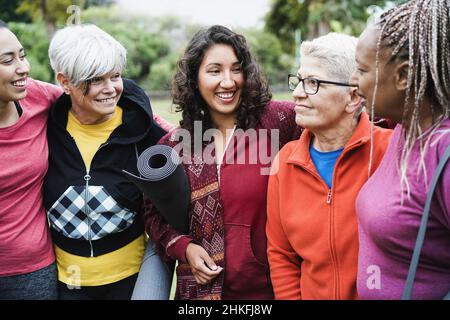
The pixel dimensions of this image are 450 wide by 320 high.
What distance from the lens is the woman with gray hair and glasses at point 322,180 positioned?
1.96 metres

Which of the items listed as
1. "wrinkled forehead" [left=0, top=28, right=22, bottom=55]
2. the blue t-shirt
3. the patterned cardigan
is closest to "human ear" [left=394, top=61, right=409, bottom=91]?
the blue t-shirt

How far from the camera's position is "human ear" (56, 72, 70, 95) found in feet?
8.17

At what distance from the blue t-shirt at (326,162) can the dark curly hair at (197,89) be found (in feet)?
1.27

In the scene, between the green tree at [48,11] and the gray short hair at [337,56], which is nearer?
the gray short hair at [337,56]

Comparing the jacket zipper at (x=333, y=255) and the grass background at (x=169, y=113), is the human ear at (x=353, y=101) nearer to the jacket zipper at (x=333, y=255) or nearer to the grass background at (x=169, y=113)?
the jacket zipper at (x=333, y=255)

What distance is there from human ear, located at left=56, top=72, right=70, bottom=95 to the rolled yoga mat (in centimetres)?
61

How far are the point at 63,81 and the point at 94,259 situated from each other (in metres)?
0.92

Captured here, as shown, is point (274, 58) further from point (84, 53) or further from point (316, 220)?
point (316, 220)

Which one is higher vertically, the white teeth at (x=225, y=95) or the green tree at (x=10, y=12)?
the green tree at (x=10, y=12)

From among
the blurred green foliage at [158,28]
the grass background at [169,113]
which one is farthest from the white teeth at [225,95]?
the blurred green foliage at [158,28]

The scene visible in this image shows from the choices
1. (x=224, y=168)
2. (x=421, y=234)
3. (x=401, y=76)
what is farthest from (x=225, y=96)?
(x=421, y=234)

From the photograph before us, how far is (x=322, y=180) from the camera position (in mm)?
2000

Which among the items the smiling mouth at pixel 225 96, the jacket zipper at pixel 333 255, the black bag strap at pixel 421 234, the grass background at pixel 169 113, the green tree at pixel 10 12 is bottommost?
the grass background at pixel 169 113

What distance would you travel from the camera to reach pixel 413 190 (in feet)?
5.03
